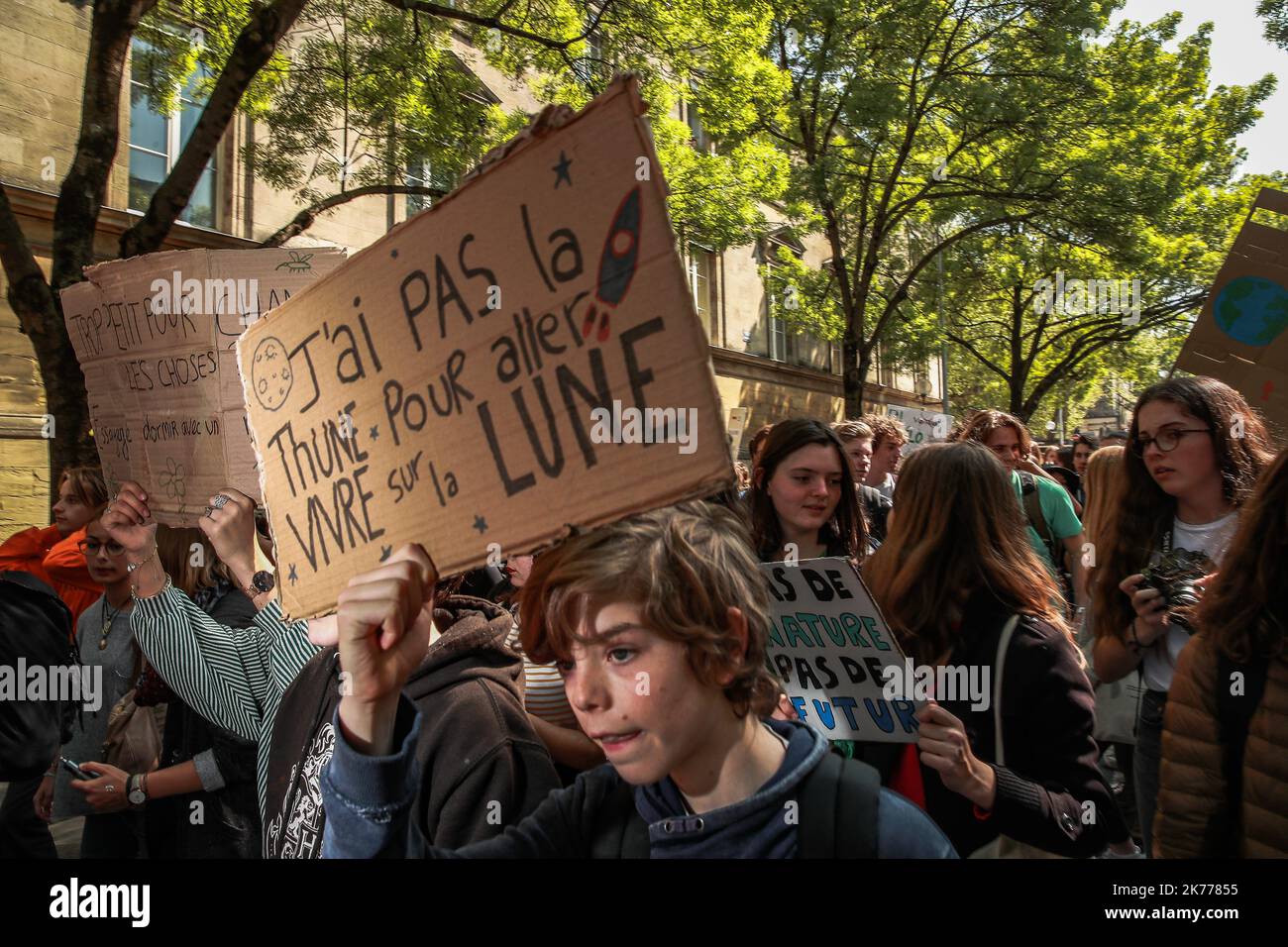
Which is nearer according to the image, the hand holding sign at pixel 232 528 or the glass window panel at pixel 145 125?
the hand holding sign at pixel 232 528

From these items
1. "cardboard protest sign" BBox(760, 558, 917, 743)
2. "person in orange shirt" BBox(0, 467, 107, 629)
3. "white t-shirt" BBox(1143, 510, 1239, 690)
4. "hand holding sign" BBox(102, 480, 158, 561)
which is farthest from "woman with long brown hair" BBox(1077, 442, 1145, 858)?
"person in orange shirt" BBox(0, 467, 107, 629)

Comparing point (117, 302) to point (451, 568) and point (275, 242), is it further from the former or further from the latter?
point (275, 242)

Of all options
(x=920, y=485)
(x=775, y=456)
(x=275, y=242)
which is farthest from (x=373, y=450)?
(x=275, y=242)

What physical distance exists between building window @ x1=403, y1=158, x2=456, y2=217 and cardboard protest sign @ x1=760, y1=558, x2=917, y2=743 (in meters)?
7.45

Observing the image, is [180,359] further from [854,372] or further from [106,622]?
[854,372]

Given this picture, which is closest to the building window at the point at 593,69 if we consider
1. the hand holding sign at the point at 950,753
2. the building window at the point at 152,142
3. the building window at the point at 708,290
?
the building window at the point at 152,142

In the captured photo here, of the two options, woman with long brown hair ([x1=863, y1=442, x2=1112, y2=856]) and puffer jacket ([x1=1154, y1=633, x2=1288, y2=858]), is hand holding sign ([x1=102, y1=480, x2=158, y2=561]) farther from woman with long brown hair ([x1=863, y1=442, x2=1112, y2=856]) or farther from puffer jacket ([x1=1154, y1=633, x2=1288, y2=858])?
puffer jacket ([x1=1154, y1=633, x2=1288, y2=858])

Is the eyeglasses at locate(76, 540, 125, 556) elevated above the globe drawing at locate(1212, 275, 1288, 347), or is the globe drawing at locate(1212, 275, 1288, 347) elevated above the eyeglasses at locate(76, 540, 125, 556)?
the globe drawing at locate(1212, 275, 1288, 347)

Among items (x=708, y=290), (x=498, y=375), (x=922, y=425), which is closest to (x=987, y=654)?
(x=498, y=375)

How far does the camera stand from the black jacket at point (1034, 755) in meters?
2.17

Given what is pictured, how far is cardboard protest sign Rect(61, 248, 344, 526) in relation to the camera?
2.66 metres

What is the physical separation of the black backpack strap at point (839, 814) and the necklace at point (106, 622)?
341cm

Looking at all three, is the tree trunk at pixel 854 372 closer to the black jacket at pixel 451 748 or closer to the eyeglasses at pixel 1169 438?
the eyeglasses at pixel 1169 438
